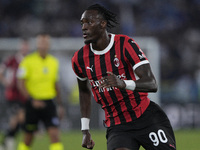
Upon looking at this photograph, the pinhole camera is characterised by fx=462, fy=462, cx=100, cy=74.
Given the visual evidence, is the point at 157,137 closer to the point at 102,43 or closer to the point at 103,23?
the point at 102,43

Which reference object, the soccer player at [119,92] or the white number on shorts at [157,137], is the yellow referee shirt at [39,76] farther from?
the white number on shorts at [157,137]

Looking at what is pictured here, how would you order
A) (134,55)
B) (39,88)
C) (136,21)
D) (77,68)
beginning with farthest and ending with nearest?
1. (136,21)
2. (39,88)
3. (77,68)
4. (134,55)

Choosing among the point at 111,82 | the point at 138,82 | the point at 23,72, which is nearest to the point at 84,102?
the point at 138,82

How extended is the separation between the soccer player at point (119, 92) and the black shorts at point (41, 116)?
127 inches

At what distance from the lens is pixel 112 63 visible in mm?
4555

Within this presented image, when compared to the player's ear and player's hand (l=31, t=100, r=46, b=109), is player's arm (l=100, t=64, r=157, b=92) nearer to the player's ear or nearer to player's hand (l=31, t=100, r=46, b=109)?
the player's ear

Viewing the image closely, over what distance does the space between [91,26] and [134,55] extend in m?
0.51

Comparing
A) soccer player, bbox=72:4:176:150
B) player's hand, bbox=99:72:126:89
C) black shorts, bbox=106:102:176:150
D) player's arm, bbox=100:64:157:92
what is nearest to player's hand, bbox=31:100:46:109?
soccer player, bbox=72:4:176:150

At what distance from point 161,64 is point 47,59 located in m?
8.91

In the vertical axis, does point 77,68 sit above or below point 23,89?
above

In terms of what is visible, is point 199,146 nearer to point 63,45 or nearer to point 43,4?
point 63,45

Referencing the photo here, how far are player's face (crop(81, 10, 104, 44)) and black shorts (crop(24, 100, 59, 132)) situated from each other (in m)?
3.64

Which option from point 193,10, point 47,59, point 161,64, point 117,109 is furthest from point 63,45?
point 117,109

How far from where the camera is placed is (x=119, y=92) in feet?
15.0
